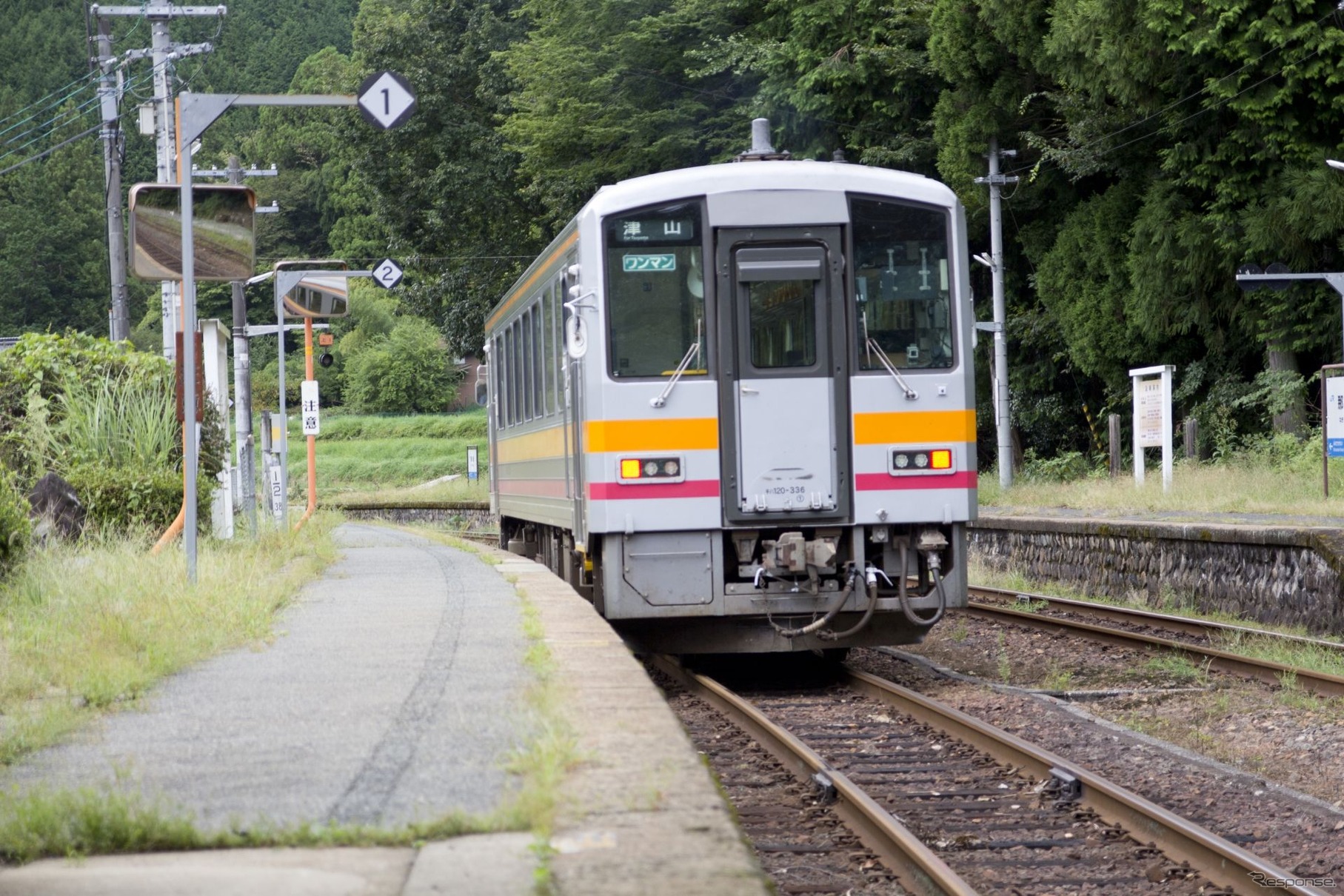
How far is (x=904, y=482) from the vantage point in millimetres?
10102

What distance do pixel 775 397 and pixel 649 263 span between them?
1.17 meters

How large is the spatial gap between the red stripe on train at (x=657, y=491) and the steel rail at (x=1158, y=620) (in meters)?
4.58

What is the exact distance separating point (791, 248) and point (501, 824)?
6.44m

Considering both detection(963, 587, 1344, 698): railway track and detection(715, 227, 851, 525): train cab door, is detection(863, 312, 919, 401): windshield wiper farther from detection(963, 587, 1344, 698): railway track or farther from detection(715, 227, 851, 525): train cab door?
detection(963, 587, 1344, 698): railway track

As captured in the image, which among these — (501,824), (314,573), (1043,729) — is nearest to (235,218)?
(314,573)

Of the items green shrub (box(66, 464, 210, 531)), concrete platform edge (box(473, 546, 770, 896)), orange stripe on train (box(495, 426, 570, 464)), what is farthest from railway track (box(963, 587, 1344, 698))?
green shrub (box(66, 464, 210, 531))

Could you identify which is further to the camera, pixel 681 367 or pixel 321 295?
pixel 321 295

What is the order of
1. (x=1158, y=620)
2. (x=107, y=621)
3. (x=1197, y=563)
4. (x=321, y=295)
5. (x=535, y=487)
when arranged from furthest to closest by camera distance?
(x=321, y=295) → (x=1197, y=563) → (x=535, y=487) → (x=1158, y=620) → (x=107, y=621)

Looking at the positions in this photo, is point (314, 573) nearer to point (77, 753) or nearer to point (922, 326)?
point (922, 326)

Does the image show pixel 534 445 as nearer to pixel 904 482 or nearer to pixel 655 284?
pixel 655 284

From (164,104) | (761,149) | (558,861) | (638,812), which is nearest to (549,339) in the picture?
(761,149)

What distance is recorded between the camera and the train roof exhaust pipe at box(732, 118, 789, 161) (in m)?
11.3

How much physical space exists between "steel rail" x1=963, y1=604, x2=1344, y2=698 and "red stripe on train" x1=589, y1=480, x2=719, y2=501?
3.60 metres

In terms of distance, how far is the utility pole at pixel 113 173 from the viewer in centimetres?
2673
